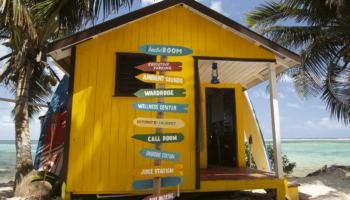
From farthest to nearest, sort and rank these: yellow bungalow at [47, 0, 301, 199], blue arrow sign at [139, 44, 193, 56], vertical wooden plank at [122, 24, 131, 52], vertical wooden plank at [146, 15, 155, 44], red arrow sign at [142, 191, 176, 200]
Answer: vertical wooden plank at [146, 15, 155, 44]
vertical wooden plank at [122, 24, 131, 52]
yellow bungalow at [47, 0, 301, 199]
blue arrow sign at [139, 44, 193, 56]
red arrow sign at [142, 191, 176, 200]

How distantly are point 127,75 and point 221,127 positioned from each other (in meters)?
4.22

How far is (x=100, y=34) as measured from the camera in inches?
178

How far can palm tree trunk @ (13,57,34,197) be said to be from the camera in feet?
18.6

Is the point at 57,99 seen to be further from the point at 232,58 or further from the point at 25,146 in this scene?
the point at 232,58

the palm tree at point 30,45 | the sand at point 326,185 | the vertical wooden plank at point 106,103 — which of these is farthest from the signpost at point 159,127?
the palm tree at point 30,45

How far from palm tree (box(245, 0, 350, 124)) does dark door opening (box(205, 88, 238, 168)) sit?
416 cm

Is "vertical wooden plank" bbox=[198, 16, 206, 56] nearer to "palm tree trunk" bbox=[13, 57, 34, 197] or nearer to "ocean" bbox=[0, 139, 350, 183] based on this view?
"palm tree trunk" bbox=[13, 57, 34, 197]

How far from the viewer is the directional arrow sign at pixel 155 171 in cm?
265

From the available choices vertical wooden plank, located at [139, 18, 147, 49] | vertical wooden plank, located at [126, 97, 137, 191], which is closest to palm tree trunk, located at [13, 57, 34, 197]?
vertical wooden plank, located at [126, 97, 137, 191]

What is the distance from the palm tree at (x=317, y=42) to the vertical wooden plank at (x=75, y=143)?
756 centimetres

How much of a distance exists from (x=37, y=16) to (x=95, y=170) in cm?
433

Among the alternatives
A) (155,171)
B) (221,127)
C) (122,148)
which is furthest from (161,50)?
(221,127)

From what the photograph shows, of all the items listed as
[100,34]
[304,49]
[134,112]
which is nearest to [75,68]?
[100,34]

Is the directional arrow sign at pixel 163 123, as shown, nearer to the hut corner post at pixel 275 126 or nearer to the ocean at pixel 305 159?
the hut corner post at pixel 275 126
